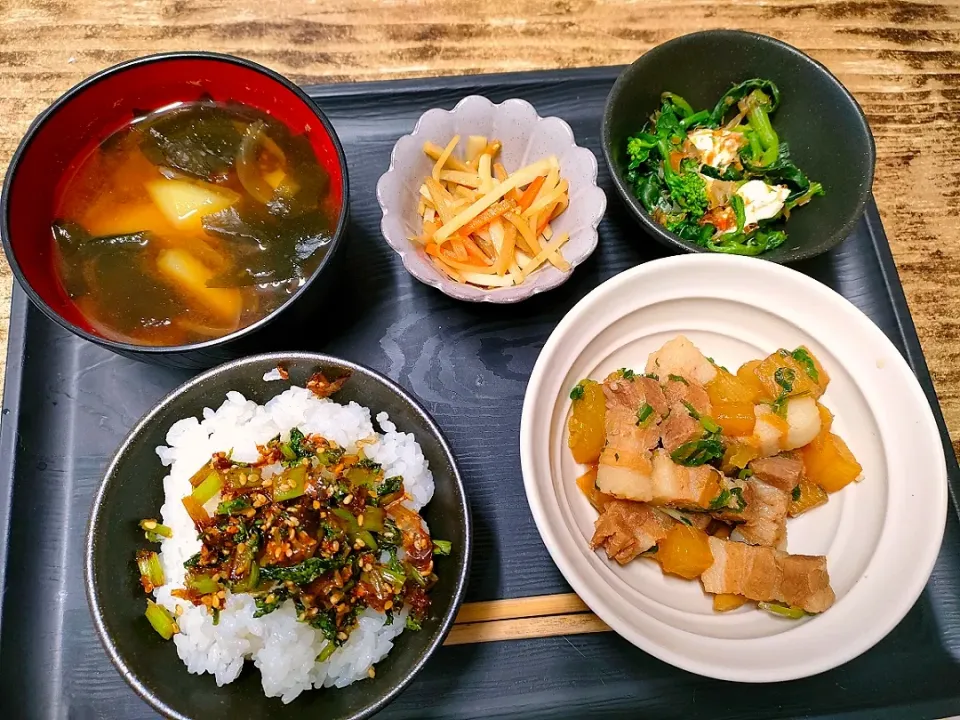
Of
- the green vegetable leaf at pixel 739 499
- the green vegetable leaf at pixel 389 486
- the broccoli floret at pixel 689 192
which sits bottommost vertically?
the green vegetable leaf at pixel 739 499

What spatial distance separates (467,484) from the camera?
1.91m

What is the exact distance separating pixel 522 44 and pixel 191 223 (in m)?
1.43

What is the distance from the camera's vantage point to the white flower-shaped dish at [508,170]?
190 cm

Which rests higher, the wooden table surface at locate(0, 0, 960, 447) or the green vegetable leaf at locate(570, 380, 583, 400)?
the wooden table surface at locate(0, 0, 960, 447)

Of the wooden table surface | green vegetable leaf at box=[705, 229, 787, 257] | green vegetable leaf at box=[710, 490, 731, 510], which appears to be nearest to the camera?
green vegetable leaf at box=[710, 490, 731, 510]

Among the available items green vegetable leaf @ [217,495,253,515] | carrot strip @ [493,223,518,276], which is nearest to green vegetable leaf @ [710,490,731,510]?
carrot strip @ [493,223,518,276]

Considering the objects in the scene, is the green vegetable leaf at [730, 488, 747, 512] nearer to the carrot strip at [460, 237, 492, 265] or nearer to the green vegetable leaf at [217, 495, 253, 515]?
the carrot strip at [460, 237, 492, 265]

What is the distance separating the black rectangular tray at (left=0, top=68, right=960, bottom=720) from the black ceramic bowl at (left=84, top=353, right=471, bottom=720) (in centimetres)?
31

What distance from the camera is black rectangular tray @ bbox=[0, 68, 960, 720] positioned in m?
1.75

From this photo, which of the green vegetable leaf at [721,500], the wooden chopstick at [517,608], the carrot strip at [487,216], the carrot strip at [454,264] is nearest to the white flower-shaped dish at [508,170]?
the carrot strip at [454,264]

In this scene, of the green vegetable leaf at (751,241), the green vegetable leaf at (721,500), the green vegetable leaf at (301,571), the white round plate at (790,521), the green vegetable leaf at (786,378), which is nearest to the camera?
the green vegetable leaf at (301,571)

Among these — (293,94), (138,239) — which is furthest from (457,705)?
(293,94)

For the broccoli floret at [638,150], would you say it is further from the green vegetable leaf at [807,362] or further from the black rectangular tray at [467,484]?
the green vegetable leaf at [807,362]

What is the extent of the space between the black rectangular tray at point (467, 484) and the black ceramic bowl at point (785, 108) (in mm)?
209
